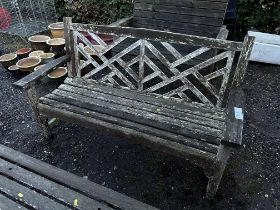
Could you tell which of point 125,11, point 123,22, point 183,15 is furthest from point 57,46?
point 183,15

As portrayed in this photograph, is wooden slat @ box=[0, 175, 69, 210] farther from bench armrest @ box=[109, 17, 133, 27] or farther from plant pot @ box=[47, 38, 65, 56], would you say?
plant pot @ box=[47, 38, 65, 56]

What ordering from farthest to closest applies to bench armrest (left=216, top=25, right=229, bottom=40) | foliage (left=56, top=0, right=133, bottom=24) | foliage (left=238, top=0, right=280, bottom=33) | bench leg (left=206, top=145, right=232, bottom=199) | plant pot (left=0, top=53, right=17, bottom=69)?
1. foliage (left=56, top=0, right=133, bottom=24)
2. foliage (left=238, top=0, right=280, bottom=33)
3. plant pot (left=0, top=53, right=17, bottom=69)
4. bench armrest (left=216, top=25, right=229, bottom=40)
5. bench leg (left=206, top=145, right=232, bottom=199)

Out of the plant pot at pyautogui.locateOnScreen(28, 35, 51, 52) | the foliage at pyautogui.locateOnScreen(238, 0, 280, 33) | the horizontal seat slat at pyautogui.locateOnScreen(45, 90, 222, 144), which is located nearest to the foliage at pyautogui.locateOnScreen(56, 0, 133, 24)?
the plant pot at pyautogui.locateOnScreen(28, 35, 51, 52)

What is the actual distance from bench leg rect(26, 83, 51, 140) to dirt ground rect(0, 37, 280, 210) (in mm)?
144

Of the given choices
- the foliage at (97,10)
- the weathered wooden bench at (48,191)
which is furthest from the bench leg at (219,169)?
the foliage at (97,10)

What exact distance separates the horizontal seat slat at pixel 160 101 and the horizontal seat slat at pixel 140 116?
194 millimetres

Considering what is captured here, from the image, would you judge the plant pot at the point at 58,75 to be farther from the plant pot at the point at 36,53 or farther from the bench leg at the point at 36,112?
the bench leg at the point at 36,112

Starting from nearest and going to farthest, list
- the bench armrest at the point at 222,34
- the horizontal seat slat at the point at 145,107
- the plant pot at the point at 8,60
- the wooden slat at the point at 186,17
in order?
the horizontal seat slat at the point at 145,107
the bench armrest at the point at 222,34
the wooden slat at the point at 186,17
the plant pot at the point at 8,60

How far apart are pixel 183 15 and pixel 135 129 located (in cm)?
239

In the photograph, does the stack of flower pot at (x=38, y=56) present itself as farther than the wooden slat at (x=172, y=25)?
Yes

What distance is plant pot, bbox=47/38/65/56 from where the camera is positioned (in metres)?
4.21

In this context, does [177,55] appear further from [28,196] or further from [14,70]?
[14,70]

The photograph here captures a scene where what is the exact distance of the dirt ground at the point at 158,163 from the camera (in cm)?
244

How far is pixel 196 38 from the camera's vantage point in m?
2.38
